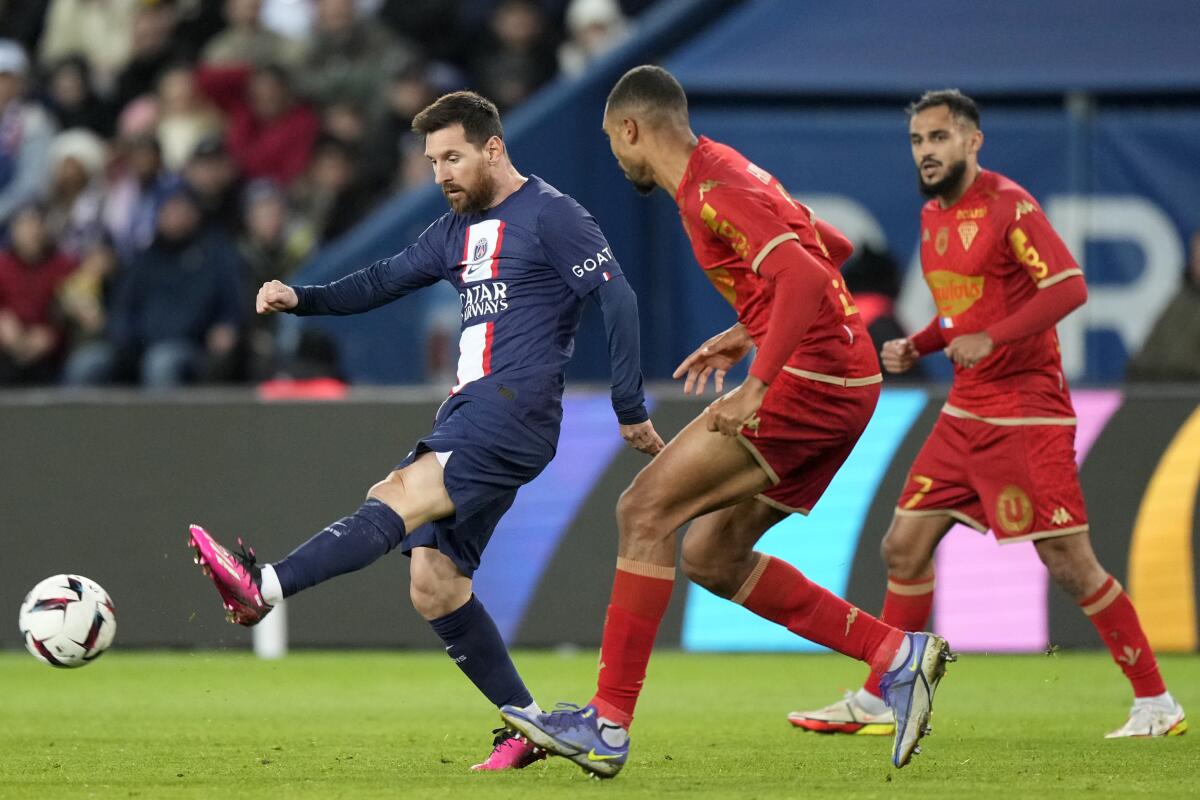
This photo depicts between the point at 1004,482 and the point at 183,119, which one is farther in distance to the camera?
the point at 183,119

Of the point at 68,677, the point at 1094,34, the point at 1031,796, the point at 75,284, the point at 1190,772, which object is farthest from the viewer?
the point at 75,284

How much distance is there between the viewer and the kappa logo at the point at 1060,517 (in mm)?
7254

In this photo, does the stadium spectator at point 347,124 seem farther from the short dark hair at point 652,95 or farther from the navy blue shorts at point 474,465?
the navy blue shorts at point 474,465

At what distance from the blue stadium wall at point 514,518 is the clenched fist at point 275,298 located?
4108 millimetres

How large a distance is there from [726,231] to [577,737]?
1.59m

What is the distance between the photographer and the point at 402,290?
6512 millimetres

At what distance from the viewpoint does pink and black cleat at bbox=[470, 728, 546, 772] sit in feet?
20.7

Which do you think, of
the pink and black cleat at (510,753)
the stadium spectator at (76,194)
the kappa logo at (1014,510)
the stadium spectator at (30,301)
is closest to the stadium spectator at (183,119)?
the stadium spectator at (76,194)

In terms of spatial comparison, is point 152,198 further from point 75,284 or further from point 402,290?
point 402,290

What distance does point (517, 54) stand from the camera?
48.1ft

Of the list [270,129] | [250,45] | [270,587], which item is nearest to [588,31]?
[270,129]

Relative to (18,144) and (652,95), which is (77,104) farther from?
(652,95)

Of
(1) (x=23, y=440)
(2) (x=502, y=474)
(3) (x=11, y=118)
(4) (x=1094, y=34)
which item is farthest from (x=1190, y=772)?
(3) (x=11, y=118)

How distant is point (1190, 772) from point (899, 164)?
7.39 m
